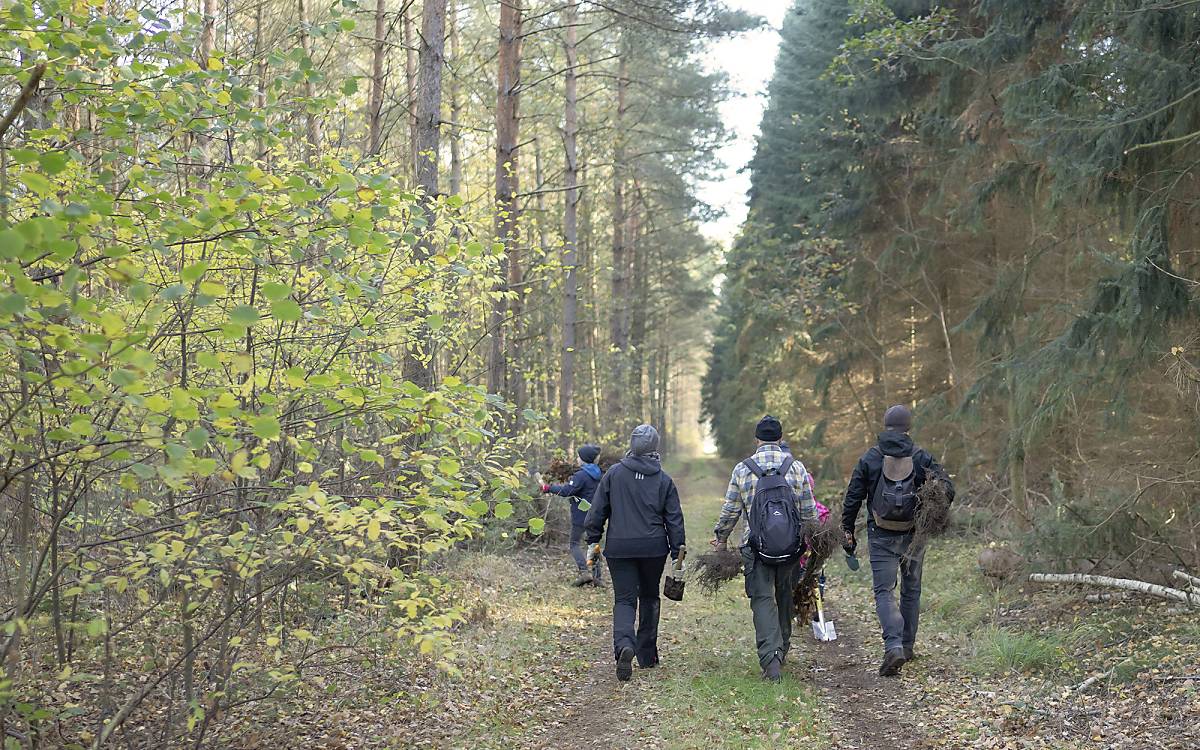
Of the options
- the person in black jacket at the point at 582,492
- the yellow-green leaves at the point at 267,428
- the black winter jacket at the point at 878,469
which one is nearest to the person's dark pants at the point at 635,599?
the black winter jacket at the point at 878,469

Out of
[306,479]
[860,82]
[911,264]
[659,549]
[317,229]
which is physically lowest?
[659,549]

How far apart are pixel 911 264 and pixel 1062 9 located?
7.64 metres

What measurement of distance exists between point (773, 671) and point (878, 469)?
1.89m

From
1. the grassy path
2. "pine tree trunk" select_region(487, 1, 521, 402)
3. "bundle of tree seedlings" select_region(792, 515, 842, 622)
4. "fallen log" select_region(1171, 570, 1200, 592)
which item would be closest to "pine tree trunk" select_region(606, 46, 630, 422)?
"pine tree trunk" select_region(487, 1, 521, 402)

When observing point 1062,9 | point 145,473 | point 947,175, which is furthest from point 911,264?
point 145,473

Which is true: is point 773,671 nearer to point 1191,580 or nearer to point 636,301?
point 1191,580

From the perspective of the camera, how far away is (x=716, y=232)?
4609cm

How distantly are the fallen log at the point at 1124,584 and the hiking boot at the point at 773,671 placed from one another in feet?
10.3

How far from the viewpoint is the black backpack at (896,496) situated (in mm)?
7863

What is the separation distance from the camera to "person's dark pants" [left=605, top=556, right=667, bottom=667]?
26.8 feet

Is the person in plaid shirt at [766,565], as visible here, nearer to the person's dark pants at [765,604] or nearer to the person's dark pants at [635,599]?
the person's dark pants at [765,604]

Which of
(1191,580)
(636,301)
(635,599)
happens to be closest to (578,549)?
(635,599)

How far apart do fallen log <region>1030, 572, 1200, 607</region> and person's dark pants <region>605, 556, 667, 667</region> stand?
12.9 ft

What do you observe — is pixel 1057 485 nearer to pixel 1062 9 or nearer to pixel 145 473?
pixel 1062 9
